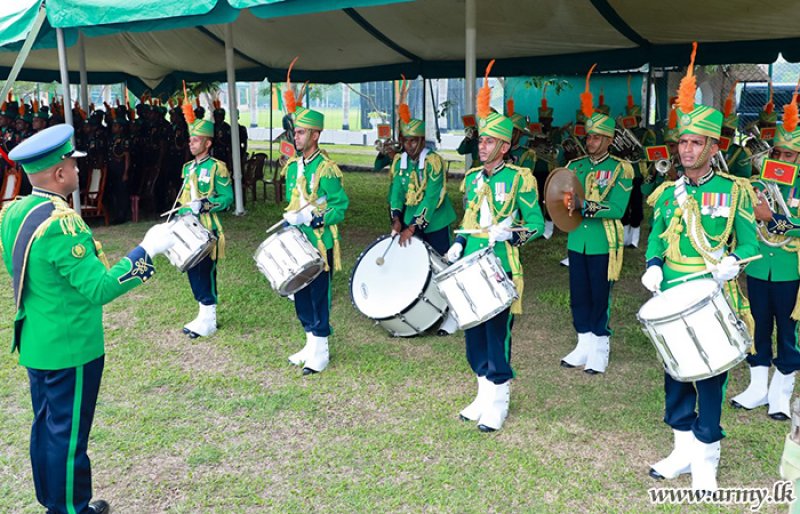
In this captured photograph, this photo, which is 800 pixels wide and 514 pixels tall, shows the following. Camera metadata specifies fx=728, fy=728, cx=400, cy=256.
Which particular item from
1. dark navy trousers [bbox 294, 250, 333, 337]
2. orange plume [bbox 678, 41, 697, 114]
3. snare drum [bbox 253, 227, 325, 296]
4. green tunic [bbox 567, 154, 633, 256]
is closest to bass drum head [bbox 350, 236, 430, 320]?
dark navy trousers [bbox 294, 250, 333, 337]

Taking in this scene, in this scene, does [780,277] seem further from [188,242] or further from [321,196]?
[188,242]

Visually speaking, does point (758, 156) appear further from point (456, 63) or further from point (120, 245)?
point (120, 245)

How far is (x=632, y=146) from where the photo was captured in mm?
7336

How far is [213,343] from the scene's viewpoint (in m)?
5.56

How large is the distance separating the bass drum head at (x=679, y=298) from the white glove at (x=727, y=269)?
0.11 feet

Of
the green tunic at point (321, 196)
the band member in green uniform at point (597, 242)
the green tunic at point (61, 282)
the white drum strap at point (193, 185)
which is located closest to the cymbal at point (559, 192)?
the band member in green uniform at point (597, 242)

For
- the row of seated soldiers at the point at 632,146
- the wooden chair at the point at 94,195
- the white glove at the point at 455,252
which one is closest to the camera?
the white glove at the point at 455,252

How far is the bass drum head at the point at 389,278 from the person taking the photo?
210 inches

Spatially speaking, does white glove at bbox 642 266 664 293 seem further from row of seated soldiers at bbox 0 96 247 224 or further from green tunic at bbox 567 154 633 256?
row of seated soldiers at bbox 0 96 247 224

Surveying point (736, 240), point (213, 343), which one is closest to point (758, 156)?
point (736, 240)

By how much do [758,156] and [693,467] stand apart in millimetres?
2232

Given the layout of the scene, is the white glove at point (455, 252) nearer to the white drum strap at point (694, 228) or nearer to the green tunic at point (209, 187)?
the white drum strap at point (694, 228)

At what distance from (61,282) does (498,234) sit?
2.13 meters

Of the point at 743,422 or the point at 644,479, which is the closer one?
the point at 644,479
